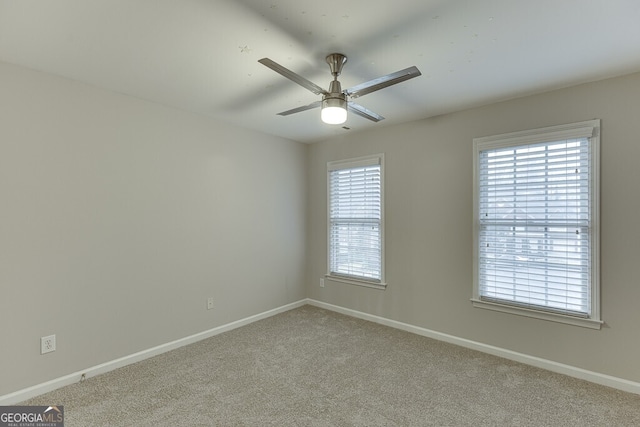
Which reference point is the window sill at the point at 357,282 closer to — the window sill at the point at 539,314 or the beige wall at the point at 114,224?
the beige wall at the point at 114,224

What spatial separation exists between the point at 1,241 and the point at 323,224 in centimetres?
322

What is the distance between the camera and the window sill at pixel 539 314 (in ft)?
8.23

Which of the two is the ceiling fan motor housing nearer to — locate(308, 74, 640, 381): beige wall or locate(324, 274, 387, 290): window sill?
locate(308, 74, 640, 381): beige wall

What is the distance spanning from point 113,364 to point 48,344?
52 cm

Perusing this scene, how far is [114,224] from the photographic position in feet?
8.90

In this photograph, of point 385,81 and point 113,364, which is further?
point 113,364

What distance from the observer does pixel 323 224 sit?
445 cm

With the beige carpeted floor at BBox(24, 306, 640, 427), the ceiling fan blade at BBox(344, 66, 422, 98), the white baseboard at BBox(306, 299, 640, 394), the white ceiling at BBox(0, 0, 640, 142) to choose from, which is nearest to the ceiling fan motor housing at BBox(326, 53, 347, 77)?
the white ceiling at BBox(0, 0, 640, 142)

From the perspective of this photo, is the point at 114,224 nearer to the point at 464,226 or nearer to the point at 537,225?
the point at 464,226

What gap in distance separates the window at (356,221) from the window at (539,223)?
115 centimetres

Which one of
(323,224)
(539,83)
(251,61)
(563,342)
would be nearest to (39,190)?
(251,61)

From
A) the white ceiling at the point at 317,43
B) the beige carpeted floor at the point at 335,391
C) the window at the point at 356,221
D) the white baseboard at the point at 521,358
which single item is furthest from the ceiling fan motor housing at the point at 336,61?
the white baseboard at the point at 521,358

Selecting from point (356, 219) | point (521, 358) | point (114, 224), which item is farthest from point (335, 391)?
point (114, 224)

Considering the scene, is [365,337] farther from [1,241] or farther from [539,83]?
[1,241]
